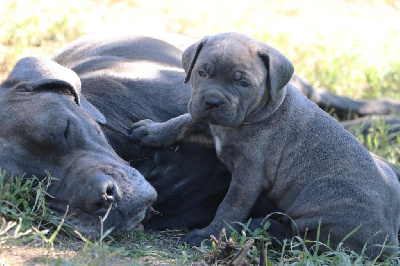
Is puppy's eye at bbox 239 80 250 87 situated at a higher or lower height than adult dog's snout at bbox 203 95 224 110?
higher

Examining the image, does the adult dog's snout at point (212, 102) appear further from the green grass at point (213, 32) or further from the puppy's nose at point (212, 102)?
the green grass at point (213, 32)

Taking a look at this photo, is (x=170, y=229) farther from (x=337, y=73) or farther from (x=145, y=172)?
(x=337, y=73)

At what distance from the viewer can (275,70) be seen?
12.6 ft

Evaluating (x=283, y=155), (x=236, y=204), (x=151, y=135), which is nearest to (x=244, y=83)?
(x=283, y=155)

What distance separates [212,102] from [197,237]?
2.59 ft

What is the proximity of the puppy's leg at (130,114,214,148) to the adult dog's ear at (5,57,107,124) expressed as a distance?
0.96 ft

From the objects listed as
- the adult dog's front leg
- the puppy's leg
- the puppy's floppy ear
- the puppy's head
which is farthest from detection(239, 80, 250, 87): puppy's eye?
the puppy's leg

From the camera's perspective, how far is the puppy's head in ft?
12.1

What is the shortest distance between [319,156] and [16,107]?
5.51 ft

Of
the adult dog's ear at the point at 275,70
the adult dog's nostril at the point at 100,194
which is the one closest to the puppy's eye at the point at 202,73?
the adult dog's ear at the point at 275,70

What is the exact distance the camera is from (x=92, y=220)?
3.47m

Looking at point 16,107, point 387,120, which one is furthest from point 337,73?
point 16,107

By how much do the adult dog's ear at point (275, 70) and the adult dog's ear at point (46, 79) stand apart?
987 millimetres

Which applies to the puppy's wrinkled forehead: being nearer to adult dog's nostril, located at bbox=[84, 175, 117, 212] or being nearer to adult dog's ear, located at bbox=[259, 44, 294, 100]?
adult dog's ear, located at bbox=[259, 44, 294, 100]
